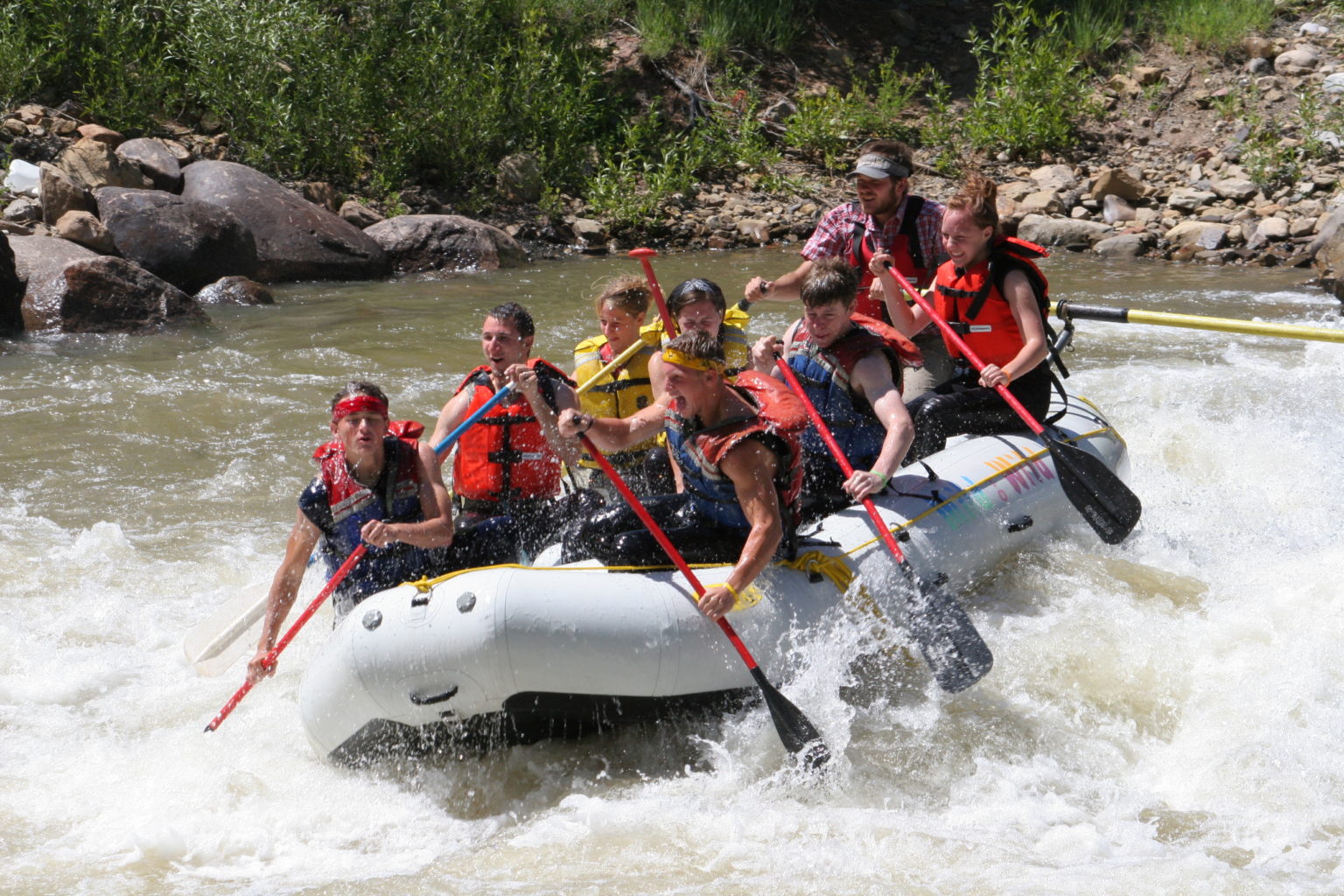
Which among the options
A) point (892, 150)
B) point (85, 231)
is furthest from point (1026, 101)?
point (892, 150)

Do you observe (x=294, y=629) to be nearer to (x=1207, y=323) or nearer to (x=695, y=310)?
(x=695, y=310)

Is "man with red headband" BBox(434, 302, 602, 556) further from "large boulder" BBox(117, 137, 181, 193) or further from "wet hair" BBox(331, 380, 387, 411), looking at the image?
"large boulder" BBox(117, 137, 181, 193)

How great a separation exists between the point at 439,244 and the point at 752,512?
337 inches

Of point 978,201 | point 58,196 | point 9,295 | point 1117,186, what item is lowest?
point 1117,186

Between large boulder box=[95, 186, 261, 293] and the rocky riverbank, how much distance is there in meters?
0.01

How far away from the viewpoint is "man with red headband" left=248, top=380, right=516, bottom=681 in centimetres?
373

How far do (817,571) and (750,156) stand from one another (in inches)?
415

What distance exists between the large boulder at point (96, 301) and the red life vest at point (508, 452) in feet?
17.4

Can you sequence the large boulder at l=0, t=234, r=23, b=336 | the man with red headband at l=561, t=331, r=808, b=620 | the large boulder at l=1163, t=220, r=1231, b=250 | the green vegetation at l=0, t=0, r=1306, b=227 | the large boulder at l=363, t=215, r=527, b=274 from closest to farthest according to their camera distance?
the man with red headband at l=561, t=331, r=808, b=620 → the large boulder at l=0, t=234, r=23, b=336 → the large boulder at l=363, t=215, r=527, b=274 → the large boulder at l=1163, t=220, r=1231, b=250 → the green vegetation at l=0, t=0, r=1306, b=227

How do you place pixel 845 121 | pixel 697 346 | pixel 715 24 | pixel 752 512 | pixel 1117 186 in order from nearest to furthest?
pixel 697 346, pixel 752 512, pixel 1117 186, pixel 845 121, pixel 715 24

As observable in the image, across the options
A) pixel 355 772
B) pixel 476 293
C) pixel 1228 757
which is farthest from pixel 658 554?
pixel 476 293

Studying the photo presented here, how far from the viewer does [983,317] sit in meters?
4.93

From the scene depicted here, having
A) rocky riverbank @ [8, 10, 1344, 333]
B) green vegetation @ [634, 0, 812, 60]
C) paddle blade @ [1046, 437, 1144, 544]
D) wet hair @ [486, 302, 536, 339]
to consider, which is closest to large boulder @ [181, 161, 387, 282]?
rocky riverbank @ [8, 10, 1344, 333]

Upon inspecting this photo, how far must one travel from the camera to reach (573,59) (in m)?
14.2
